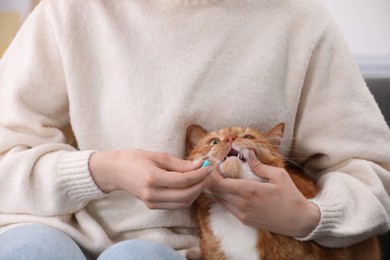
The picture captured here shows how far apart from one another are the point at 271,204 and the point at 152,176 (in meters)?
0.21

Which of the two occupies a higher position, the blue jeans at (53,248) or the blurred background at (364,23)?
the blurred background at (364,23)

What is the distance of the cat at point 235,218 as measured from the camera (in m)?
0.88

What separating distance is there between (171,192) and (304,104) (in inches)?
15.1

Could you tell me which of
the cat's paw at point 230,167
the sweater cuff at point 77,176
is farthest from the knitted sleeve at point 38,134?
the cat's paw at point 230,167

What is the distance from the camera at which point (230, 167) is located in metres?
0.86

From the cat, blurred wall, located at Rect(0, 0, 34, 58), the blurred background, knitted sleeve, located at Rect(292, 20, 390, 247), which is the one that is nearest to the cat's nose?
the cat

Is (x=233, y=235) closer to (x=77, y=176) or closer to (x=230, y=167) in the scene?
(x=230, y=167)

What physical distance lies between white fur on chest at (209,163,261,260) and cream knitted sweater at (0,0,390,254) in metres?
0.09

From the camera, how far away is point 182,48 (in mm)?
1018

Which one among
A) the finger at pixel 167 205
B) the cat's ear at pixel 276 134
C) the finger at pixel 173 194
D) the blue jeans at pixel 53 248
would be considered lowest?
the blue jeans at pixel 53 248

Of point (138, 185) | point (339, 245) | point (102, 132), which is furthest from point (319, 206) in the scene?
point (102, 132)

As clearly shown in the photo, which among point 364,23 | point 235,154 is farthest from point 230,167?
point 364,23

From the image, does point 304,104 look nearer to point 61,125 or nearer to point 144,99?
point 144,99

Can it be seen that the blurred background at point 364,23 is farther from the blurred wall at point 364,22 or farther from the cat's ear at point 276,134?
the cat's ear at point 276,134
